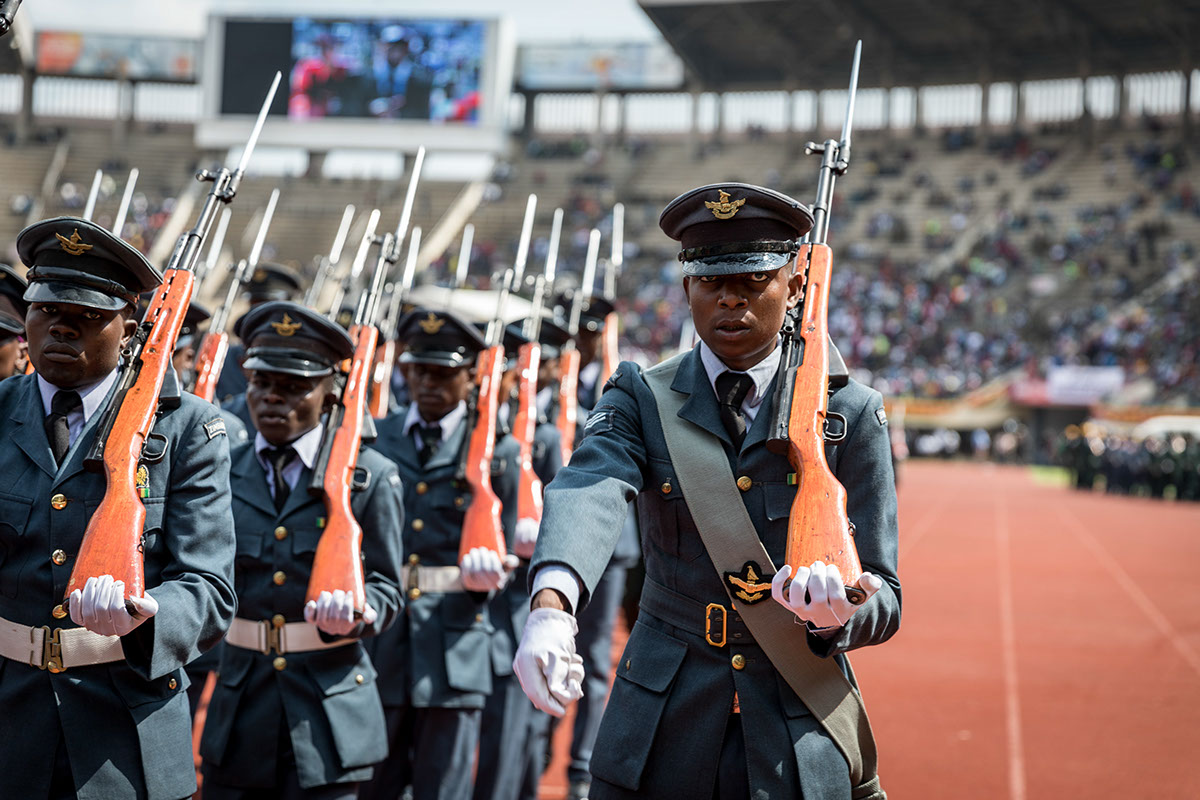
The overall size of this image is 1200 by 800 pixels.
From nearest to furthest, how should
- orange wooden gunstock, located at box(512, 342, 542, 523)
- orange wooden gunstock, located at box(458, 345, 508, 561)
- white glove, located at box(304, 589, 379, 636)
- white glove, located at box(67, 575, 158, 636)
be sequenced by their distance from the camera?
white glove, located at box(67, 575, 158, 636) < white glove, located at box(304, 589, 379, 636) < orange wooden gunstock, located at box(458, 345, 508, 561) < orange wooden gunstock, located at box(512, 342, 542, 523)

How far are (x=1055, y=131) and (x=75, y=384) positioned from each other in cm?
4321

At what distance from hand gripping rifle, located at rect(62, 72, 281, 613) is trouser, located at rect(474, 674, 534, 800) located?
248 cm

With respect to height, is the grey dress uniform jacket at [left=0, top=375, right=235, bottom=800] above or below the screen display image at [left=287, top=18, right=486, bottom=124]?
below

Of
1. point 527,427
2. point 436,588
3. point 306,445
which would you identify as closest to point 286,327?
point 306,445

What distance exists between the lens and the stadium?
111 ft

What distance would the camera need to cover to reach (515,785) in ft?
16.7

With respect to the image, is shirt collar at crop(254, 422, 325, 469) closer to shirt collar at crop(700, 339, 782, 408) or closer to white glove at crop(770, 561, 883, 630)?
shirt collar at crop(700, 339, 782, 408)

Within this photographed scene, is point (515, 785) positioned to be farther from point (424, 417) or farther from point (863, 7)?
point (863, 7)

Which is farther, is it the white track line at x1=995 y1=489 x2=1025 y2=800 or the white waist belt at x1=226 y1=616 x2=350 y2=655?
the white track line at x1=995 y1=489 x2=1025 y2=800

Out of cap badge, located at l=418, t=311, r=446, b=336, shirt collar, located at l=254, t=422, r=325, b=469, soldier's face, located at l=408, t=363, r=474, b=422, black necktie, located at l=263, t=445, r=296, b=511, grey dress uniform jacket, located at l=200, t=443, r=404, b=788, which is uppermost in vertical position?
cap badge, located at l=418, t=311, r=446, b=336

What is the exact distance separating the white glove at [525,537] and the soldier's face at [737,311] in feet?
7.19

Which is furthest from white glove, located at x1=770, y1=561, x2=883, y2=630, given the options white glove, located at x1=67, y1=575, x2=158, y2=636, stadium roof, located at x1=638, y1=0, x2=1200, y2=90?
stadium roof, located at x1=638, y1=0, x2=1200, y2=90

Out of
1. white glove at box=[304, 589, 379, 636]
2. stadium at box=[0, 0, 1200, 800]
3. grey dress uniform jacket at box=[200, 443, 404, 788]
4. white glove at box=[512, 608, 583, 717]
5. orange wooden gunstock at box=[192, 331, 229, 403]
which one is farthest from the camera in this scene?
stadium at box=[0, 0, 1200, 800]

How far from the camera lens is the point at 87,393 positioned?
9.46 feet
